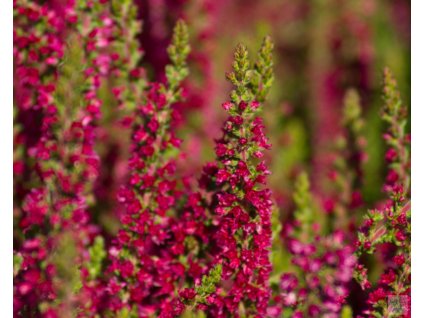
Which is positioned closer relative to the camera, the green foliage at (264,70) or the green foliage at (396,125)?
the green foliage at (264,70)

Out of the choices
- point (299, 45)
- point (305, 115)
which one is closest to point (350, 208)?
point (305, 115)

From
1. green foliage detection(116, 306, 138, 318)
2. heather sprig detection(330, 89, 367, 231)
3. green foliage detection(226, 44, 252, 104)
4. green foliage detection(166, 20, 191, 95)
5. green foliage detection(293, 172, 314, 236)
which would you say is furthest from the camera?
heather sprig detection(330, 89, 367, 231)

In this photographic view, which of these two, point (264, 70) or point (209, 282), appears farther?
point (264, 70)

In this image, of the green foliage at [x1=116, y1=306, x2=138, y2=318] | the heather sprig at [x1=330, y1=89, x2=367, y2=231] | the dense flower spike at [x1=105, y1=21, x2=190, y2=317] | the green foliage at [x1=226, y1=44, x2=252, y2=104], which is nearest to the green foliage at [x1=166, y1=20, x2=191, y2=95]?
the dense flower spike at [x1=105, y1=21, x2=190, y2=317]

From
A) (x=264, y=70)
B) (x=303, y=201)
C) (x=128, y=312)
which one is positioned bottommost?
(x=128, y=312)

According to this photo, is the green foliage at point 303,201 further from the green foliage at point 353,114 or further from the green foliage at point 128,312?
the green foliage at point 128,312

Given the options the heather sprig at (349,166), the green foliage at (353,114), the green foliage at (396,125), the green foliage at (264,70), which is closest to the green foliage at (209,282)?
the green foliage at (264,70)

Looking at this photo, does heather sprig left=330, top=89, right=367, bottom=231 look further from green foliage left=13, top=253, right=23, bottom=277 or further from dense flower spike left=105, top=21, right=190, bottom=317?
green foliage left=13, top=253, right=23, bottom=277

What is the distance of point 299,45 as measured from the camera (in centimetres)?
428

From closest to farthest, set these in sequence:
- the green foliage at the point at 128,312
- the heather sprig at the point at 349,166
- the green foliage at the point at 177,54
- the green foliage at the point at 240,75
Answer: the green foliage at the point at 240,75 → the green foliage at the point at 128,312 → the green foliage at the point at 177,54 → the heather sprig at the point at 349,166

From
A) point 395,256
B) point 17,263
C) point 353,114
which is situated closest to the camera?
point 395,256

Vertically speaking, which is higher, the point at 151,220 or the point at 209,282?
the point at 151,220

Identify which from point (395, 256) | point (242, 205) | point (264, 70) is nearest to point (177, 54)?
point (264, 70)

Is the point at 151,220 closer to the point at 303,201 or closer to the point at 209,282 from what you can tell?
the point at 209,282
